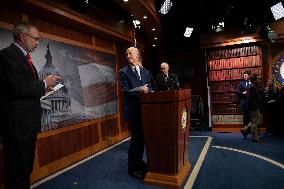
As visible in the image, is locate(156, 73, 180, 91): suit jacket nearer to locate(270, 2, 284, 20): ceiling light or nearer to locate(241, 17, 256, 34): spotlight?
locate(241, 17, 256, 34): spotlight

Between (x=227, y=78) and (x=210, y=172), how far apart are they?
4.32m

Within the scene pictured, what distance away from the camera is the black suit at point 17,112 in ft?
6.29

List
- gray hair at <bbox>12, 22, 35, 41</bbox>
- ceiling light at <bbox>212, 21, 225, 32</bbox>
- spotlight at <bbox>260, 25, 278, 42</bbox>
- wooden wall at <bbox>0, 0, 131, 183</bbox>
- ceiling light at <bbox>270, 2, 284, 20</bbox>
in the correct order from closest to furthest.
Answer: gray hair at <bbox>12, 22, 35, 41</bbox> → wooden wall at <bbox>0, 0, 131, 183</bbox> → ceiling light at <bbox>270, 2, 284, 20</bbox> → spotlight at <bbox>260, 25, 278, 42</bbox> → ceiling light at <bbox>212, 21, 225, 32</bbox>

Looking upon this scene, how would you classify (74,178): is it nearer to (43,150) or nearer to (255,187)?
Answer: (43,150)

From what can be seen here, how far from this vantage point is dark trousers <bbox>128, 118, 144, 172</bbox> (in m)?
3.09

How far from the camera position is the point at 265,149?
14.8ft

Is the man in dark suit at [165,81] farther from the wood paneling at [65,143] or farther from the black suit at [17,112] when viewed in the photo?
the black suit at [17,112]

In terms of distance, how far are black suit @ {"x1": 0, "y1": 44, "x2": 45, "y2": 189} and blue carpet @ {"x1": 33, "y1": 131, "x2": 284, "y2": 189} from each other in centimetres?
116

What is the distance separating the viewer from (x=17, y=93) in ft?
6.26

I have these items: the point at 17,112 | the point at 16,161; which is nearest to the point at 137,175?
the point at 16,161

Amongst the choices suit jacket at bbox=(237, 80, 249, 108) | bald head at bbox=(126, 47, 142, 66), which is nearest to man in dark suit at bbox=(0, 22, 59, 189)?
bald head at bbox=(126, 47, 142, 66)

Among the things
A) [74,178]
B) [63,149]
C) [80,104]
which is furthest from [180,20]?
[74,178]

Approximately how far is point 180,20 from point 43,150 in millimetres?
5858

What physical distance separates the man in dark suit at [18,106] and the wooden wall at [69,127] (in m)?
1.40
